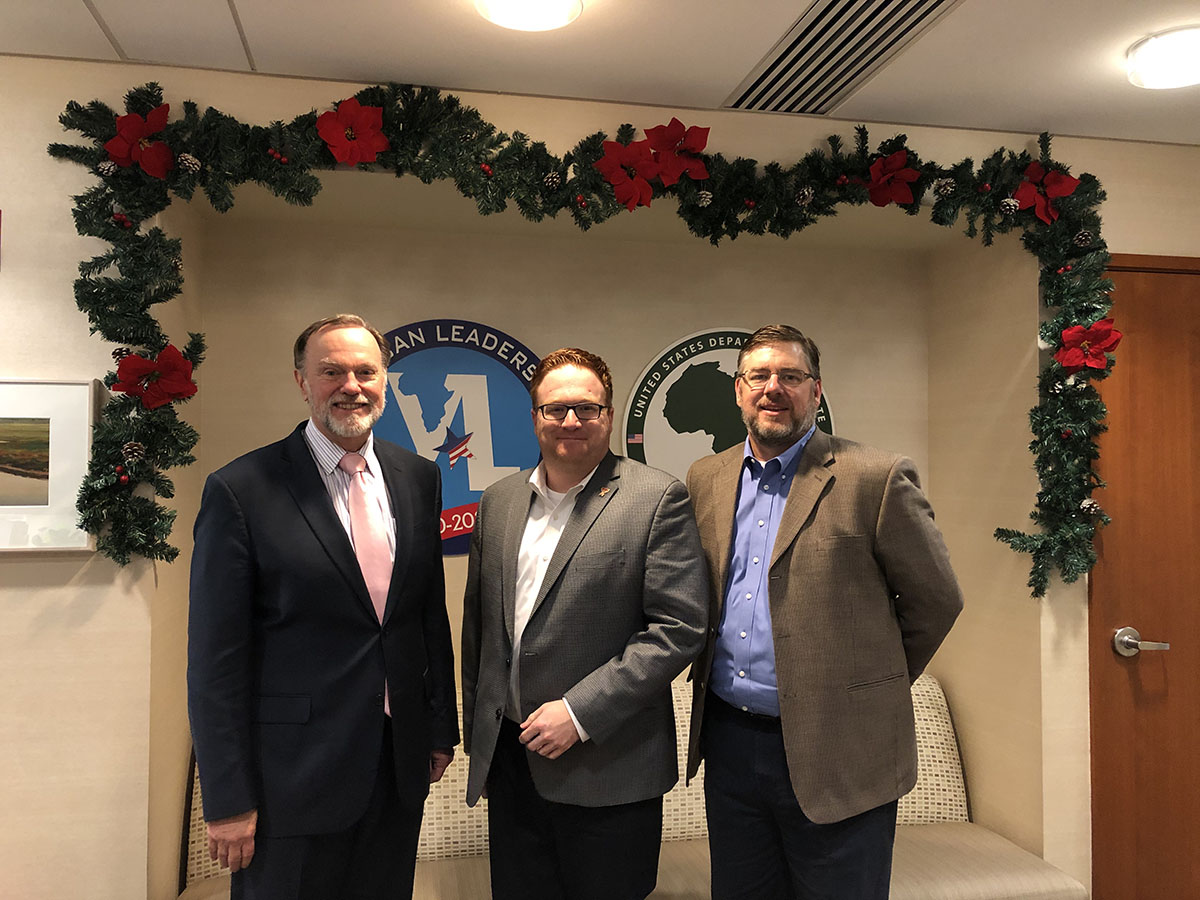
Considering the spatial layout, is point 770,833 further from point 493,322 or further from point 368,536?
point 493,322

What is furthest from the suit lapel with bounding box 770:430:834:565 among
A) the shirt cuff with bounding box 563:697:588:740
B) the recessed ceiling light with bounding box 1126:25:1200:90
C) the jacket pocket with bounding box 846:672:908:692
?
the recessed ceiling light with bounding box 1126:25:1200:90

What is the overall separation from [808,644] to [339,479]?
3.48 feet

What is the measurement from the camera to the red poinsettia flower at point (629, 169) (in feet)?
8.24

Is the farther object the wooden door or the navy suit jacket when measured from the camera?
the wooden door

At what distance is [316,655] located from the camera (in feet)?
5.65

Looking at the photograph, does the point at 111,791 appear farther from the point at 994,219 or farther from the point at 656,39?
the point at 994,219

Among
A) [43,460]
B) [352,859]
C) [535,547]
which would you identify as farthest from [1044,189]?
[43,460]

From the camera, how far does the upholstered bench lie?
246cm

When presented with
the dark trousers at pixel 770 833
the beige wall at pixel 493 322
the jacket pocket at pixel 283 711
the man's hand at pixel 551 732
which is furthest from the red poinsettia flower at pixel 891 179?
the jacket pocket at pixel 283 711

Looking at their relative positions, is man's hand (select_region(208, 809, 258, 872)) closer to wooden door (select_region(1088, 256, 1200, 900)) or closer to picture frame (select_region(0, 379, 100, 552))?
picture frame (select_region(0, 379, 100, 552))

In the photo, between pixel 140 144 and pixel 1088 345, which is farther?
pixel 1088 345

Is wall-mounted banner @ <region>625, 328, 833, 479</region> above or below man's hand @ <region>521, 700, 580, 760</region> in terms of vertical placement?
above

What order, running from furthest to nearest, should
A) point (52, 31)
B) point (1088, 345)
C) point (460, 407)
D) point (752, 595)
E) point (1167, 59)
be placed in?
point (460, 407) → point (1088, 345) → point (1167, 59) → point (52, 31) → point (752, 595)

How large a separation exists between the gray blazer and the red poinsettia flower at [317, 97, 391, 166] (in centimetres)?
116
